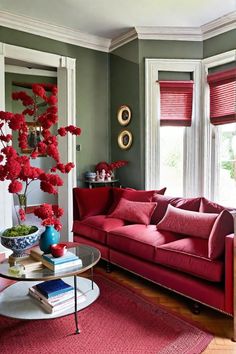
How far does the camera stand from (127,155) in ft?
14.6

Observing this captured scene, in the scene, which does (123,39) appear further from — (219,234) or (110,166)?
(219,234)

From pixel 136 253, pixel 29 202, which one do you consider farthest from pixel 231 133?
pixel 29 202

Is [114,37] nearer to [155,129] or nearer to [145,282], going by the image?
[155,129]

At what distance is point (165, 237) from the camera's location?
295cm

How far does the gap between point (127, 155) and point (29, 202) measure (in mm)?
3316

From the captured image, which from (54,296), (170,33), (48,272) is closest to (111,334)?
(54,296)

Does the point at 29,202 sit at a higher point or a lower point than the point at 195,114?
lower

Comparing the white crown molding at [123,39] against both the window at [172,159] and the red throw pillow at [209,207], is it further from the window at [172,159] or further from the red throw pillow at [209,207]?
the red throw pillow at [209,207]

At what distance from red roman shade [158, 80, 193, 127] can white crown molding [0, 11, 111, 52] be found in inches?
46.9

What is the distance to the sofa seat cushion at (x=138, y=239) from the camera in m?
2.86

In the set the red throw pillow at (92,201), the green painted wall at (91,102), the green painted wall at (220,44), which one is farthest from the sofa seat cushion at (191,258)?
the green painted wall at (220,44)

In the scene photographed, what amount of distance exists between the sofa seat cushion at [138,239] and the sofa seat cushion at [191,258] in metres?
0.11

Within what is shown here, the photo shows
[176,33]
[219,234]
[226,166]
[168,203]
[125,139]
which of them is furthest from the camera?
[125,139]

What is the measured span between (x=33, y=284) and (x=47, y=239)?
554mm
